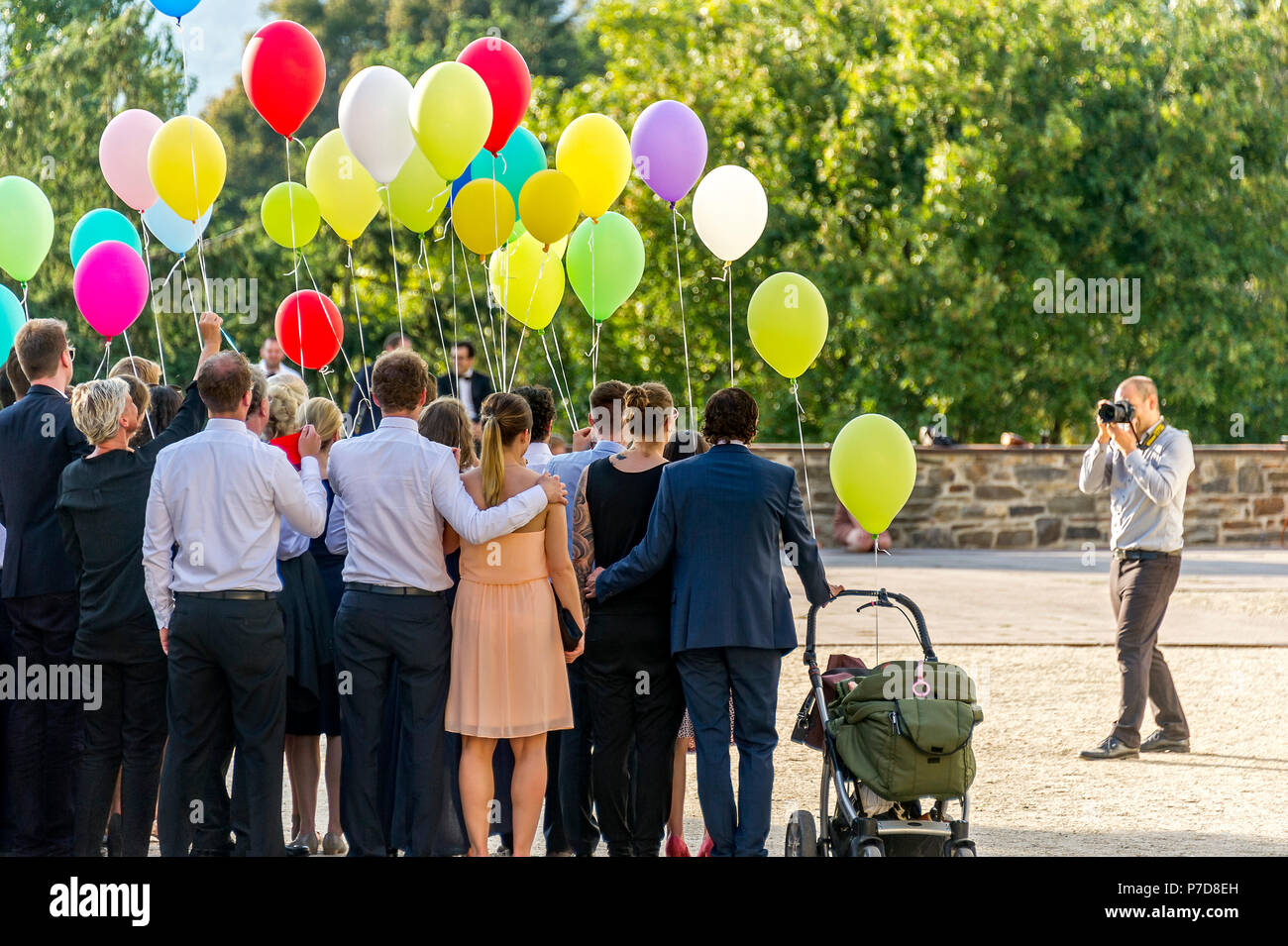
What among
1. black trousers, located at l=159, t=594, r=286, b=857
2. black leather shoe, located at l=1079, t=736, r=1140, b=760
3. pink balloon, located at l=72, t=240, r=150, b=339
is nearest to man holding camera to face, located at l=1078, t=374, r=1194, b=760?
black leather shoe, located at l=1079, t=736, r=1140, b=760

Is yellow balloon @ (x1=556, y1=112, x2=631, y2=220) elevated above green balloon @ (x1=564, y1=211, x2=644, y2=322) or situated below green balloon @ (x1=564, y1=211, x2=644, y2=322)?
above

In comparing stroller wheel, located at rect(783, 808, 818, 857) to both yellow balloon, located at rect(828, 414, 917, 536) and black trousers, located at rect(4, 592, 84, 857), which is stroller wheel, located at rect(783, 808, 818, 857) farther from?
black trousers, located at rect(4, 592, 84, 857)

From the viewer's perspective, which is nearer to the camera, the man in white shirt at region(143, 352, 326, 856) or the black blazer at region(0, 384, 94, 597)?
the man in white shirt at region(143, 352, 326, 856)

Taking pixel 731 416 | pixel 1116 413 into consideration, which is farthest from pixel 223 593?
pixel 1116 413

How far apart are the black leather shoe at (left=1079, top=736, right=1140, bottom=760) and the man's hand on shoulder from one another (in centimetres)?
325

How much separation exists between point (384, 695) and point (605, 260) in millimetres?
2704

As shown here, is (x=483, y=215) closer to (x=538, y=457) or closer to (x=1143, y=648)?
(x=538, y=457)

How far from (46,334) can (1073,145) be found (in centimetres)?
1496

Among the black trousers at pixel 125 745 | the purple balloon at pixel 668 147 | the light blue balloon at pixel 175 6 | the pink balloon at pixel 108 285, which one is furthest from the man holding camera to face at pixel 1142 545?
the light blue balloon at pixel 175 6

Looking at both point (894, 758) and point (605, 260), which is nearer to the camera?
point (894, 758)

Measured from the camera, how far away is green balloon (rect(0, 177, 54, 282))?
20.7ft

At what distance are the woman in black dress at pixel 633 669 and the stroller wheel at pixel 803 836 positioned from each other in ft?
1.55

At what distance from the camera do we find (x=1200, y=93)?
59.1 feet

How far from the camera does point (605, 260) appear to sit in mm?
6688
